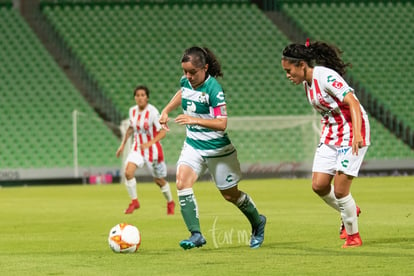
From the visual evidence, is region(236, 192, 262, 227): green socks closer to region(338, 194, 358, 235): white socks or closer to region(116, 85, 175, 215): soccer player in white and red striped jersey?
region(338, 194, 358, 235): white socks

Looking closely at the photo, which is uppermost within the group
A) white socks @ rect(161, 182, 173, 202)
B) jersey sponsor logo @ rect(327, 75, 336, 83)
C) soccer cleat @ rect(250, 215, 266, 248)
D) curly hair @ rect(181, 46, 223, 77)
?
curly hair @ rect(181, 46, 223, 77)

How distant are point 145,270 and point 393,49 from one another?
1074 inches

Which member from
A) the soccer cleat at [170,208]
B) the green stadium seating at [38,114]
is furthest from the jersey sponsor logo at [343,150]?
the green stadium seating at [38,114]

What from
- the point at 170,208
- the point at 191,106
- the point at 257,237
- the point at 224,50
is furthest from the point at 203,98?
the point at 224,50

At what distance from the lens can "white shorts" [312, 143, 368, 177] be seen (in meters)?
9.05

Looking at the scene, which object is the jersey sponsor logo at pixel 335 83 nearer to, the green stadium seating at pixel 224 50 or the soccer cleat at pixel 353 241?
the soccer cleat at pixel 353 241

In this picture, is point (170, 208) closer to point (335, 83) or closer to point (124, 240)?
point (124, 240)

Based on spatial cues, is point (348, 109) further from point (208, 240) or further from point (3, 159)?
point (3, 159)

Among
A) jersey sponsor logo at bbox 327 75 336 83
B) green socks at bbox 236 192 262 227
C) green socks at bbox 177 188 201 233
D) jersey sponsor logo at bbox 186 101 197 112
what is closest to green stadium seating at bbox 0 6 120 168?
green socks at bbox 236 192 262 227

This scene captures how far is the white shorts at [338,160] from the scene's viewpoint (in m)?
9.05

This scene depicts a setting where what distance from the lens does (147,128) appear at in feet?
53.1

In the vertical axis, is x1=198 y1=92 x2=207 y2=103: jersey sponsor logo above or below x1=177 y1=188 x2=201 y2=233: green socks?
above

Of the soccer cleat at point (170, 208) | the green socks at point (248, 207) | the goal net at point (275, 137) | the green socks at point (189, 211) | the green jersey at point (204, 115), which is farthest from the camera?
the goal net at point (275, 137)

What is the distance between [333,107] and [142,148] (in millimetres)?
6805
